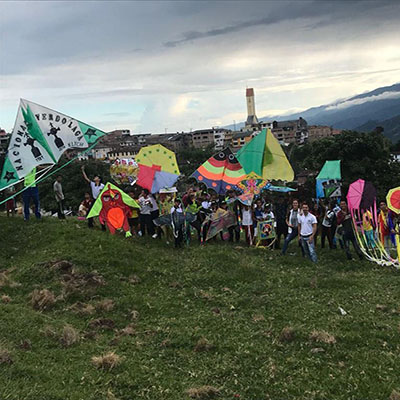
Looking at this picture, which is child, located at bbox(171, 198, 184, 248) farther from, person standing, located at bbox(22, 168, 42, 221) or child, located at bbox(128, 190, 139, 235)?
person standing, located at bbox(22, 168, 42, 221)

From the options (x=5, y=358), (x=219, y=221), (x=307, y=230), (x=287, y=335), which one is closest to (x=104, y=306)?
(x=5, y=358)

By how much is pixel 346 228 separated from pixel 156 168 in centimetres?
819

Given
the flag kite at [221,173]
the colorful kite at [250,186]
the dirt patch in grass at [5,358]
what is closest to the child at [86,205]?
the flag kite at [221,173]

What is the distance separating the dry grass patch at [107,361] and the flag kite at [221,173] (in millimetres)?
11015

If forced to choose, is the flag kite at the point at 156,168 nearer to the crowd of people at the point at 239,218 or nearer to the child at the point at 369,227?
the crowd of people at the point at 239,218

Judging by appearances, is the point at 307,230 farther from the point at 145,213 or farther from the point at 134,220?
the point at 134,220

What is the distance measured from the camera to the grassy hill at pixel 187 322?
23.9 ft

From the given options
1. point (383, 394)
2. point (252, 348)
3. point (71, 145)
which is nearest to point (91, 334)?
point (252, 348)

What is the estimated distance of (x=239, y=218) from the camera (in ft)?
56.0

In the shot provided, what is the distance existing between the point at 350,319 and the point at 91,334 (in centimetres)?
618

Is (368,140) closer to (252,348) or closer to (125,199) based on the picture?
(125,199)

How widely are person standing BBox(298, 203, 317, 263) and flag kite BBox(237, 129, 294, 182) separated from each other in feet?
12.7

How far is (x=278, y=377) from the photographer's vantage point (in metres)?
7.57

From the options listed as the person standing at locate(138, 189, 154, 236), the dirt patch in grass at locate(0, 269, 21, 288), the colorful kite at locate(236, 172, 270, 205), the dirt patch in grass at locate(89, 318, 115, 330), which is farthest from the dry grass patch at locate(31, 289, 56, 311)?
the colorful kite at locate(236, 172, 270, 205)
